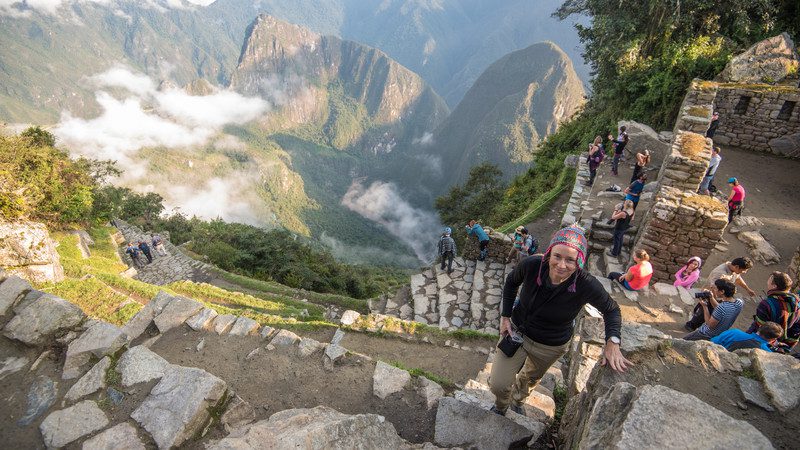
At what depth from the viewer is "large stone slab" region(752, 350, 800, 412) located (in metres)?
2.72

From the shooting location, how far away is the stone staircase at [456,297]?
893 centimetres

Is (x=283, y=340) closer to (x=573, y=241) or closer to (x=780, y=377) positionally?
(x=573, y=241)

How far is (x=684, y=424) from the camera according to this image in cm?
206

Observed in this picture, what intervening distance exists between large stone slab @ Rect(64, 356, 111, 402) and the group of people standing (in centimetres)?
1517

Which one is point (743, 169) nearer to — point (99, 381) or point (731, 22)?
point (731, 22)

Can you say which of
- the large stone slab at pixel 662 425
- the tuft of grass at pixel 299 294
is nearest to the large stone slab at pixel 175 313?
the large stone slab at pixel 662 425

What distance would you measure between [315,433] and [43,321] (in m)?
3.67

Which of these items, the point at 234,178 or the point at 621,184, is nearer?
the point at 621,184

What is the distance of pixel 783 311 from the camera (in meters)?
4.64

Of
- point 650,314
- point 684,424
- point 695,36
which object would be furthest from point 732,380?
point 695,36

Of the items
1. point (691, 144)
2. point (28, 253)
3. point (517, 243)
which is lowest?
point (28, 253)

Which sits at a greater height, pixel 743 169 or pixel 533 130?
pixel 533 130

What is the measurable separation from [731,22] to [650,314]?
16.1 m

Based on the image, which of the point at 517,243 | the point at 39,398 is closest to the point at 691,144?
the point at 517,243
